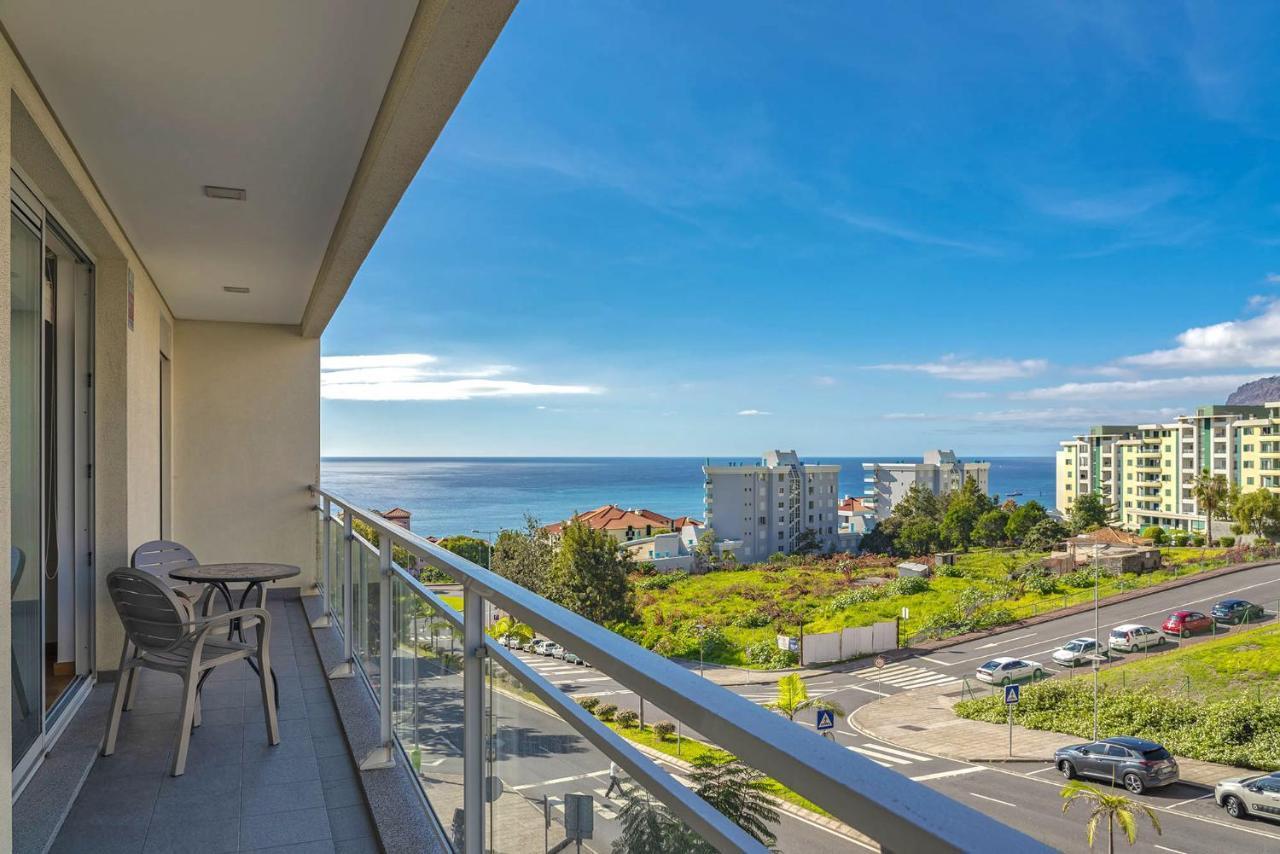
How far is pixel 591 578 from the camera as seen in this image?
31.8 metres

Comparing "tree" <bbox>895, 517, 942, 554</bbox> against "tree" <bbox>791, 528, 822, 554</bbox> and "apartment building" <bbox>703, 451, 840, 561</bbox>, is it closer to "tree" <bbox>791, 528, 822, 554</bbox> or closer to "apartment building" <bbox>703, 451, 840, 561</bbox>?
"tree" <bbox>791, 528, 822, 554</bbox>

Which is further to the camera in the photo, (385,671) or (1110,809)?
(1110,809)

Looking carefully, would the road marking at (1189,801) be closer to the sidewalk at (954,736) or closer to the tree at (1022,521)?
the sidewalk at (954,736)

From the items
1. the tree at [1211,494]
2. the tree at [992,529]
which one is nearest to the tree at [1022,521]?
the tree at [992,529]

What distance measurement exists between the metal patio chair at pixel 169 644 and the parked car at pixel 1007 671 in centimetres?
3147

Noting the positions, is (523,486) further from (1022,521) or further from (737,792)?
(737,792)

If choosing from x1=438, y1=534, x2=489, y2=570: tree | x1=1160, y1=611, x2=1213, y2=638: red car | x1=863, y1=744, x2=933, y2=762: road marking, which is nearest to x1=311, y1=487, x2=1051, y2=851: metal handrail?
x1=438, y1=534, x2=489, y2=570: tree

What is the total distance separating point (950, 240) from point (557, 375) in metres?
47.9

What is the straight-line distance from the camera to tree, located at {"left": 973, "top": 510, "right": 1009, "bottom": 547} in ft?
168

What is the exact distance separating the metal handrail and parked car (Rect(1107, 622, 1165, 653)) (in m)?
35.8

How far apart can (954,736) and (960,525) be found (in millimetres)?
31165

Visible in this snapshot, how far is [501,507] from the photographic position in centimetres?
7025

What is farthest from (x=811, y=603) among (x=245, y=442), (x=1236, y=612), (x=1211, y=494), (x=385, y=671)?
(x=385, y=671)

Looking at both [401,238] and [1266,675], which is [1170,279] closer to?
[1266,675]
